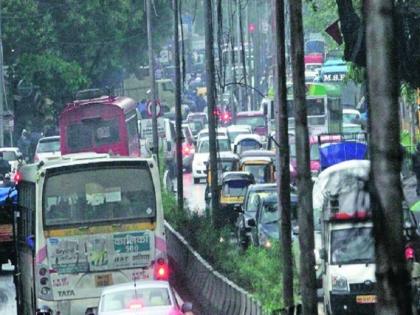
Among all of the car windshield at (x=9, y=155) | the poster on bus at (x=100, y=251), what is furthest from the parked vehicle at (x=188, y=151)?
the poster on bus at (x=100, y=251)

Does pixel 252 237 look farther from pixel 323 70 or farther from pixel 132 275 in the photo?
pixel 323 70

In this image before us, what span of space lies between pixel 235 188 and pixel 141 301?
85.4ft

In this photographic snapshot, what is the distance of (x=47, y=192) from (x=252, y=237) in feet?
37.8

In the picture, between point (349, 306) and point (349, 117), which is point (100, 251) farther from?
point (349, 117)

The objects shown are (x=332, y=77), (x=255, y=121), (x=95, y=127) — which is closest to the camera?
(x=95, y=127)

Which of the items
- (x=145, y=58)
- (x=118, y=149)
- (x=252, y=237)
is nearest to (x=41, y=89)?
(x=145, y=58)

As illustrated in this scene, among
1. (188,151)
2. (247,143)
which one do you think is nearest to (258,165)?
(247,143)

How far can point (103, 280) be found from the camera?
2294 centimetres

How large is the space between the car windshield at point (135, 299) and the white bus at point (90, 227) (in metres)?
3.53

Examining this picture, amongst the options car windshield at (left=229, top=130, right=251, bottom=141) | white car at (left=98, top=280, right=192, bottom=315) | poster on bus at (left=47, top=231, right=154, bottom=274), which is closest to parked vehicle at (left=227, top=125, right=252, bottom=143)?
car windshield at (left=229, top=130, right=251, bottom=141)

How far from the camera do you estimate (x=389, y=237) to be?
7.78 m

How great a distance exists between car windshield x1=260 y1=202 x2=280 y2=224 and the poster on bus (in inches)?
413

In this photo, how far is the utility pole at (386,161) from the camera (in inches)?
304

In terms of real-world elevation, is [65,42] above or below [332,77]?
above
